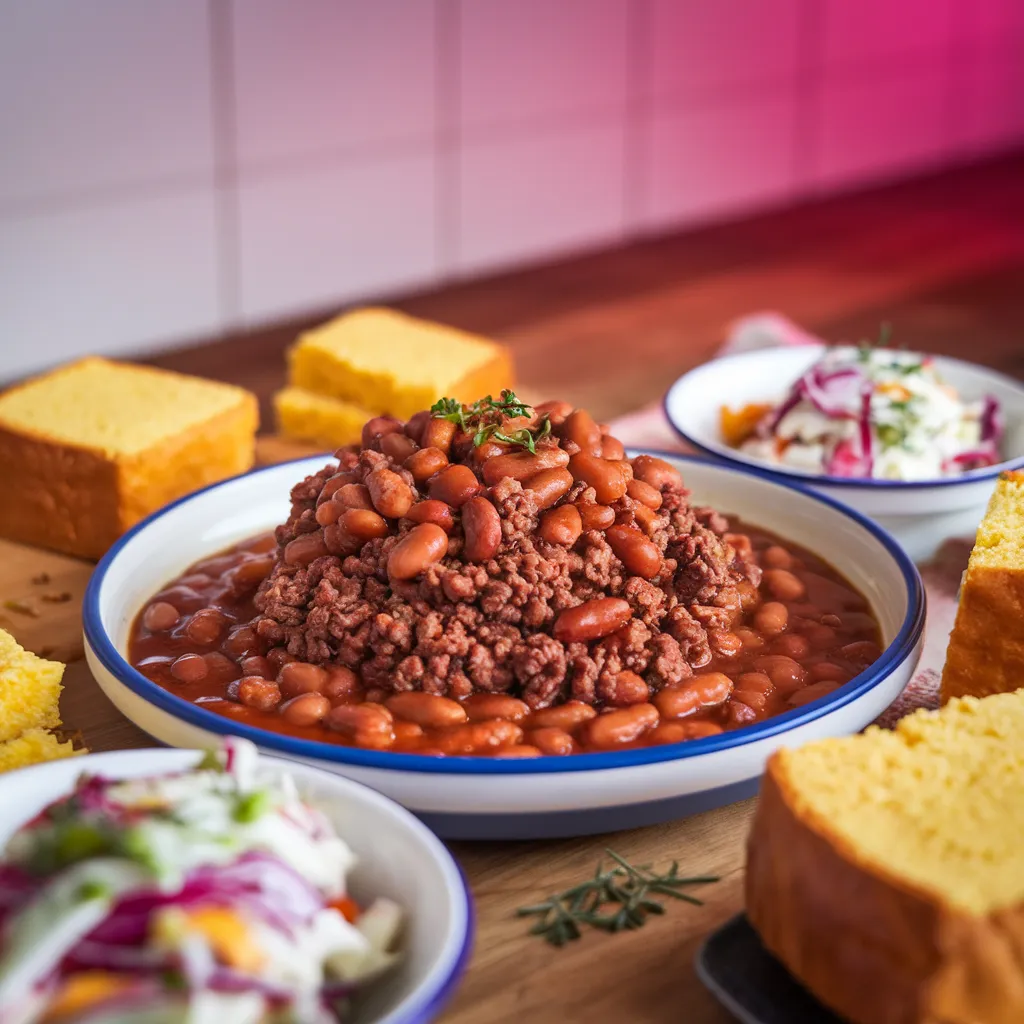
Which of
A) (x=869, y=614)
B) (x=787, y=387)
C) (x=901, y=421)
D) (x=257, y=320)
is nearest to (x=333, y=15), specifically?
(x=257, y=320)

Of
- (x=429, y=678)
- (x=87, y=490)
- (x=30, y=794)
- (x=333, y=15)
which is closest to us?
(x=30, y=794)

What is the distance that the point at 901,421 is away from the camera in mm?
4371

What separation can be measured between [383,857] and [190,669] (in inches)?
35.2

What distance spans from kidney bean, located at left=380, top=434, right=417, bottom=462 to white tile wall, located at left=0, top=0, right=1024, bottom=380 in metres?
3.74

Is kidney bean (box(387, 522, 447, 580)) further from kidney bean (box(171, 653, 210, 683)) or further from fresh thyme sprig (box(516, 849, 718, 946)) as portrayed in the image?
fresh thyme sprig (box(516, 849, 718, 946))

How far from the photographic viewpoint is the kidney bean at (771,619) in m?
3.24

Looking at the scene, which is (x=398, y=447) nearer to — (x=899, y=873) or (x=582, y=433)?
(x=582, y=433)

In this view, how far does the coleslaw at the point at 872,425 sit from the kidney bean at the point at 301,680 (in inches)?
78.6

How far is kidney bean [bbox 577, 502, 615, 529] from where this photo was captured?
3.06m

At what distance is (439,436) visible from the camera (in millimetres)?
3188

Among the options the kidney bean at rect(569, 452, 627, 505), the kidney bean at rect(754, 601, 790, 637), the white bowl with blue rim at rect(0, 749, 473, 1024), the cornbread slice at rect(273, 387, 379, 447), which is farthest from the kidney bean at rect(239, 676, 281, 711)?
the cornbread slice at rect(273, 387, 379, 447)

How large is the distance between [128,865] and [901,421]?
10.1 ft

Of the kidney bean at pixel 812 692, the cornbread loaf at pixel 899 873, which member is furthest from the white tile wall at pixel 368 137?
the cornbread loaf at pixel 899 873

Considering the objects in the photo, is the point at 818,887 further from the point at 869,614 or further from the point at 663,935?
the point at 869,614
